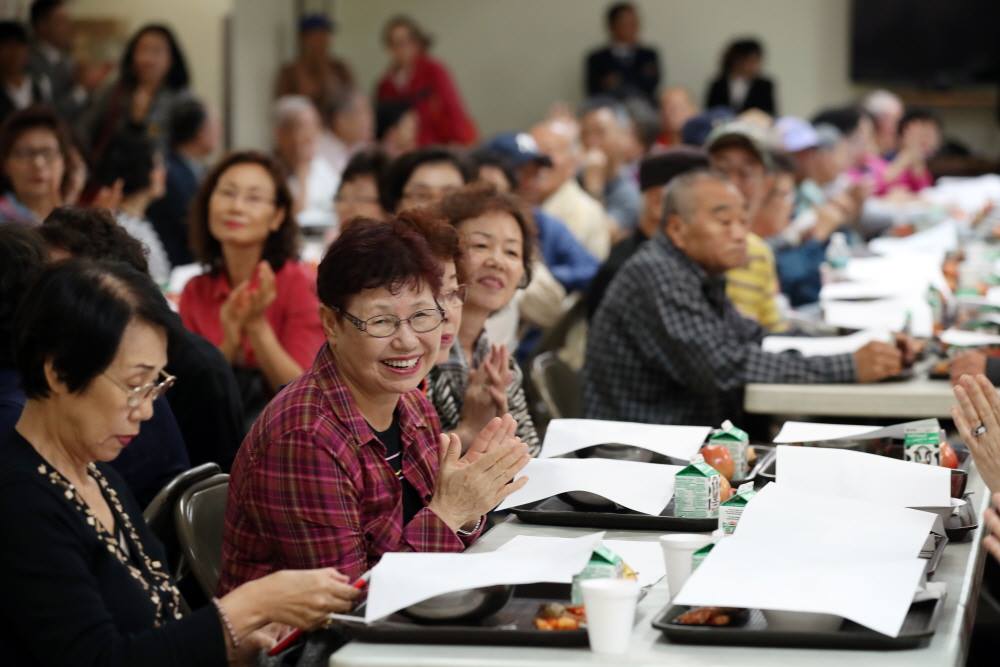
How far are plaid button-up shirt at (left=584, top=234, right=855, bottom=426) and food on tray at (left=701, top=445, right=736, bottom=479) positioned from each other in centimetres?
112

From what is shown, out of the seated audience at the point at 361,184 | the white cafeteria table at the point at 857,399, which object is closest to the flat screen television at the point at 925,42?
the seated audience at the point at 361,184

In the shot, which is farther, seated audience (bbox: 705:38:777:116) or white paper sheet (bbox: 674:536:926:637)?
seated audience (bbox: 705:38:777:116)

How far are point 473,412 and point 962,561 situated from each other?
1.20m

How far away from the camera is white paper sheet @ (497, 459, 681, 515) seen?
8.43 ft

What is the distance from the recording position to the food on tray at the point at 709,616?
191cm

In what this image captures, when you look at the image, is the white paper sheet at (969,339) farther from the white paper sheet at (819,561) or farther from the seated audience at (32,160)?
the seated audience at (32,160)

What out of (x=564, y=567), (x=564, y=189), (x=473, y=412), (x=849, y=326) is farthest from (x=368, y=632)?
(x=564, y=189)

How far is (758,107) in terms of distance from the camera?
A: 12.2 m

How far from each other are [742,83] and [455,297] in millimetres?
9722

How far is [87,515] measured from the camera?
6.66ft

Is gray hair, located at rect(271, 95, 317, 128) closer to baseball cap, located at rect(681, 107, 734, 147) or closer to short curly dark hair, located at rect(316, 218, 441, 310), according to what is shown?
baseball cap, located at rect(681, 107, 734, 147)

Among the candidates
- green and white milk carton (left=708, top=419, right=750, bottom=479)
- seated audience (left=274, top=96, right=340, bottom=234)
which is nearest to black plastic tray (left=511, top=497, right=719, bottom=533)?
green and white milk carton (left=708, top=419, right=750, bottom=479)

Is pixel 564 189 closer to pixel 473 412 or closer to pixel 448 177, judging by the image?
pixel 448 177

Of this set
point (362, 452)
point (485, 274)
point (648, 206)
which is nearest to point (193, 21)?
point (648, 206)
